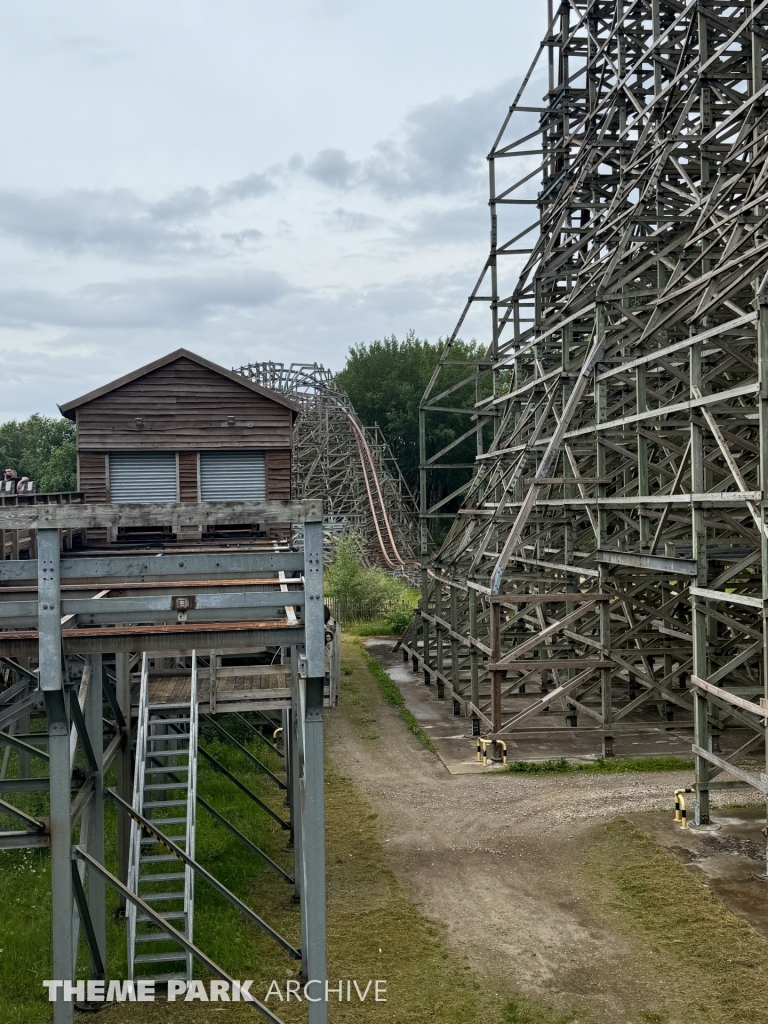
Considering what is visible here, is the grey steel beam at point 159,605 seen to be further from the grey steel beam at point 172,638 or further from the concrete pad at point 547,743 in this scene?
the concrete pad at point 547,743

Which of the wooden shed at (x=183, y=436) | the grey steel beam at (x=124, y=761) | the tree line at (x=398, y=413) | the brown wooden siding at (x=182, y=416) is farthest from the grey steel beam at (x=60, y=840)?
the tree line at (x=398, y=413)

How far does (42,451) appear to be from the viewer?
7550cm

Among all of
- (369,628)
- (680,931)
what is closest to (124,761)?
(680,931)

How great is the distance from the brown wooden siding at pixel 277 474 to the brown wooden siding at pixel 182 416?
237 mm

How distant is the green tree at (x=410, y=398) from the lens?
6794cm

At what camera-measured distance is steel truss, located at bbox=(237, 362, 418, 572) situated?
4903cm

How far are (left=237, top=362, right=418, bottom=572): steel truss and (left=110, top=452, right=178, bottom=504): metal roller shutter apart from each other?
25998 mm

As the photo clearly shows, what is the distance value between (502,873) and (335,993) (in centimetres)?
337

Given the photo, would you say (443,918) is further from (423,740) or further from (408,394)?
(408,394)

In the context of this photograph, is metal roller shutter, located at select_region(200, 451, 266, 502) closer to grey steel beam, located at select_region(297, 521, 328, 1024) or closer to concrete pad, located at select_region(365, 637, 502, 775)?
concrete pad, located at select_region(365, 637, 502, 775)

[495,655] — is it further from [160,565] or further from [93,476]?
[160,565]

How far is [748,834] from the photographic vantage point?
12453mm

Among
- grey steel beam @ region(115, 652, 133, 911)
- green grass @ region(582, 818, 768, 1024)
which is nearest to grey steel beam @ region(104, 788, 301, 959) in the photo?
grey steel beam @ region(115, 652, 133, 911)

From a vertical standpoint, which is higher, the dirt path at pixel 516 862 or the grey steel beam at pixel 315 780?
the grey steel beam at pixel 315 780
